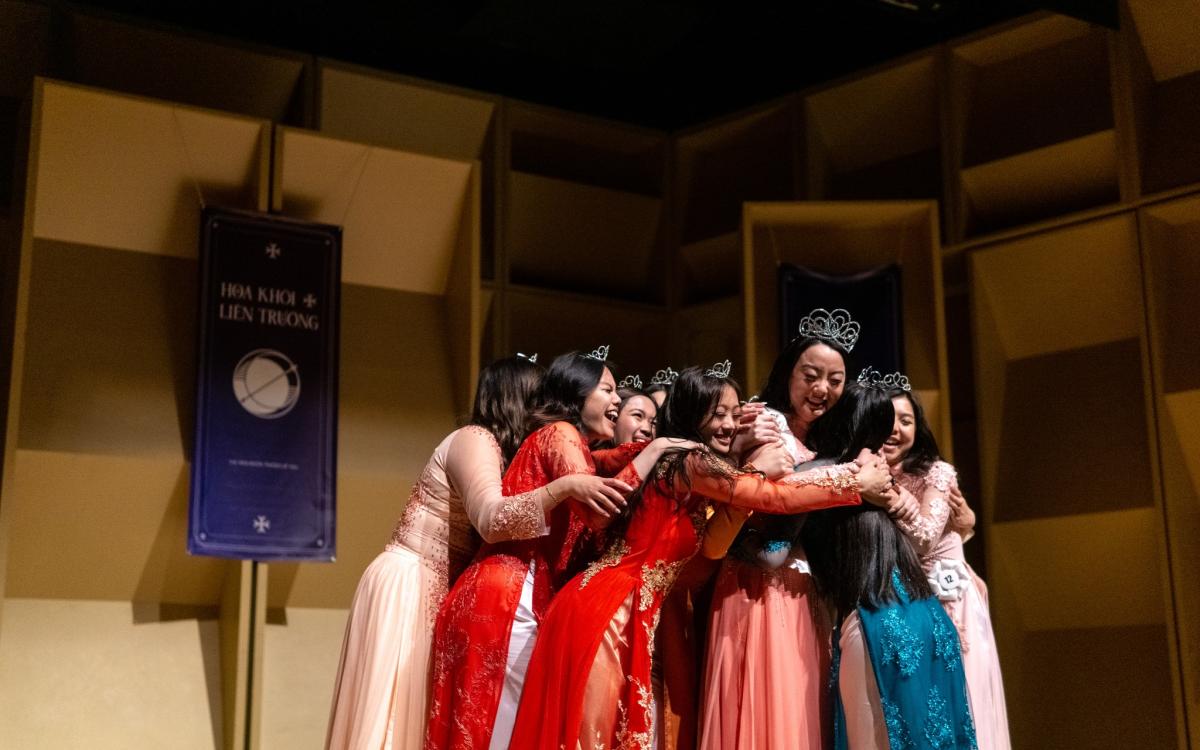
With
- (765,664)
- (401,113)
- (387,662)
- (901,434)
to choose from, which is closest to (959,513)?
(901,434)

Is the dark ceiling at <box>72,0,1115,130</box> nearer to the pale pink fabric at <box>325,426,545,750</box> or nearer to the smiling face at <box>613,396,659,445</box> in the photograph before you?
the smiling face at <box>613,396,659,445</box>

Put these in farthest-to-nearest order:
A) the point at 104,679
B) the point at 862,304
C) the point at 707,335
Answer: the point at 707,335
the point at 862,304
the point at 104,679

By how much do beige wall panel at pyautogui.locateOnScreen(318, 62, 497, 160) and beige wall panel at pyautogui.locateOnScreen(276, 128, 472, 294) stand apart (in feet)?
1.16

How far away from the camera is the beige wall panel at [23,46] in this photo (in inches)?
210

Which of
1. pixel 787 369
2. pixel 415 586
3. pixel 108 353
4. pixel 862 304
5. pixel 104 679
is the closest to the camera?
pixel 415 586

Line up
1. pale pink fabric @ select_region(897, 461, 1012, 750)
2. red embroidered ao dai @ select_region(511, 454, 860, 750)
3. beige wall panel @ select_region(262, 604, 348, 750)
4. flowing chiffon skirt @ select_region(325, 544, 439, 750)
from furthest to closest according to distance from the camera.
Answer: beige wall panel @ select_region(262, 604, 348, 750) → pale pink fabric @ select_region(897, 461, 1012, 750) → flowing chiffon skirt @ select_region(325, 544, 439, 750) → red embroidered ao dai @ select_region(511, 454, 860, 750)

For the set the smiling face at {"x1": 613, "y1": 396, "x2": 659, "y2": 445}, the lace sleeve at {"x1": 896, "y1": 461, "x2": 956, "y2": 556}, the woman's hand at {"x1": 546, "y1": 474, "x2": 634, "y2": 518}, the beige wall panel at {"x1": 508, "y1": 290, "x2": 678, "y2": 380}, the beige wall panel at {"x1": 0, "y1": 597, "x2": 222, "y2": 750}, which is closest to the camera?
the woman's hand at {"x1": 546, "y1": 474, "x2": 634, "y2": 518}

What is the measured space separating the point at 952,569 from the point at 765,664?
0.95 metres

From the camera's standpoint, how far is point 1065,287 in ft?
18.1

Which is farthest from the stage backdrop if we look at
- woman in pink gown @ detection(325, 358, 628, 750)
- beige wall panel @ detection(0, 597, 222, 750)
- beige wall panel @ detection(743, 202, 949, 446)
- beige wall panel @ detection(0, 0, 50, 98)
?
beige wall panel @ detection(0, 0, 50, 98)

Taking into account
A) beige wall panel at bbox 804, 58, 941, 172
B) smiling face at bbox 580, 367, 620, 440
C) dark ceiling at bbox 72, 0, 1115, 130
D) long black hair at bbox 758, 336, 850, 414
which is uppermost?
dark ceiling at bbox 72, 0, 1115, 130

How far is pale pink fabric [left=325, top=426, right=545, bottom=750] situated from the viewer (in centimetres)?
317

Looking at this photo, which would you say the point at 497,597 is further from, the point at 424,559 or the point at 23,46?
the point at 23,46

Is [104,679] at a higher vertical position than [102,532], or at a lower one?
lower
